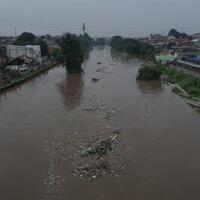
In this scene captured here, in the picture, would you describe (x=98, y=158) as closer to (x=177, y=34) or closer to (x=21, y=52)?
(x=21, y=52)

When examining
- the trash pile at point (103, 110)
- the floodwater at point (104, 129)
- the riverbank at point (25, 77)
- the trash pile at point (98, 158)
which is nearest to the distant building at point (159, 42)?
the riverbank at point (25, 77)

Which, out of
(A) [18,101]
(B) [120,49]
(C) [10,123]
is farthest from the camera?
(B) [120,49]

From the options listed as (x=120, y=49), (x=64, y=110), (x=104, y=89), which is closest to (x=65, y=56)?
(x=104, y=89)

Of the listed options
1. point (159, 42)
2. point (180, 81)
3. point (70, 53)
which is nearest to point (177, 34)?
point (159, 42)

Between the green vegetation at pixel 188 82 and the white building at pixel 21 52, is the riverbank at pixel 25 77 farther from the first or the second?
the green vegetation at pixel 188 82

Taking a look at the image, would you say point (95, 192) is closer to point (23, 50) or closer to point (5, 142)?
point (5, 142)

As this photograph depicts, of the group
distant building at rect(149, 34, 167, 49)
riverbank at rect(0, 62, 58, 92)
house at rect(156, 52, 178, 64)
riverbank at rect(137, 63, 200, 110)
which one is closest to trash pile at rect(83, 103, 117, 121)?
riverbank at rect(137, 63, 200, 110)
